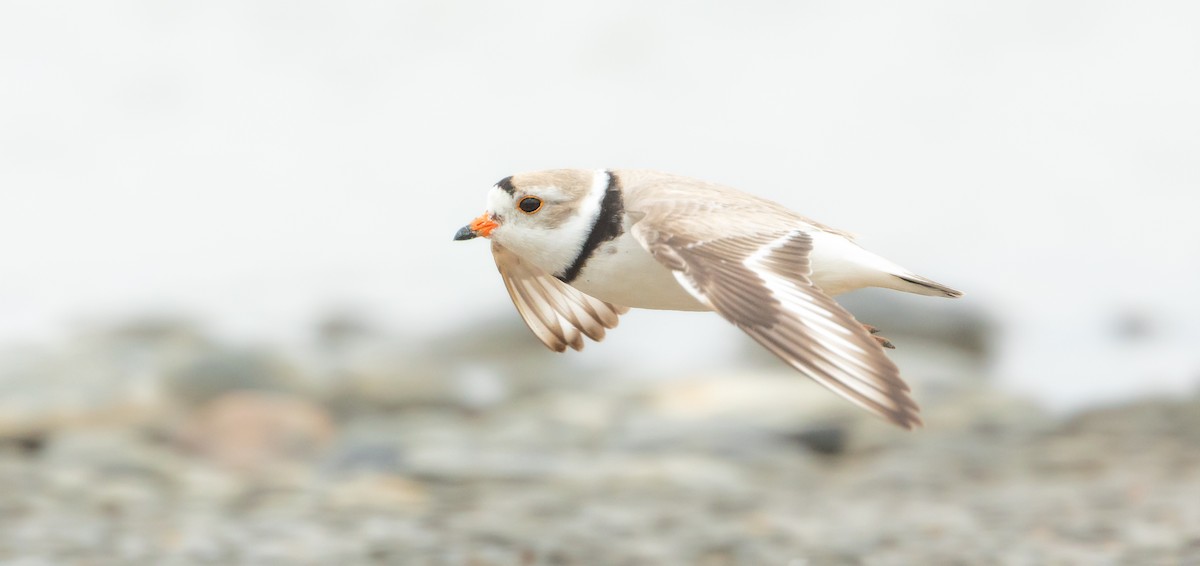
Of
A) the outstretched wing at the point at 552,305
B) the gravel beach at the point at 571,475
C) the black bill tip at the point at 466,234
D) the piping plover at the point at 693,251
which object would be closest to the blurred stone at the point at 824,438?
the gravel beach at the point at 571,475

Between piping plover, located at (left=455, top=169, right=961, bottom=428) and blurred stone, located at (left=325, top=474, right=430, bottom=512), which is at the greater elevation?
blurred stone, located at (left=325, top=474, right=430, bottom=512)

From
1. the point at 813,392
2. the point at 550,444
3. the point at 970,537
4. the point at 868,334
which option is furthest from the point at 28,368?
the point at 868,334

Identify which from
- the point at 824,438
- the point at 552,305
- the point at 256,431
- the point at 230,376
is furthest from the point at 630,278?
the point at 230,376

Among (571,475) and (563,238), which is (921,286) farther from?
(571,475)

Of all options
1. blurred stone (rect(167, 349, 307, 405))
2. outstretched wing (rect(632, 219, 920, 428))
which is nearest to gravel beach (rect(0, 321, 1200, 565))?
blurred stone (rect(167, 349, 307, 405))

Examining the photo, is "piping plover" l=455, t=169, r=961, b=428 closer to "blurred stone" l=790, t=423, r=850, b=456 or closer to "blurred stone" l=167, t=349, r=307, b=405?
"blurred stone" l=790, t=423, r=850, b=456

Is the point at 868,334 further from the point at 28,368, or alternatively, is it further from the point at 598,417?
the point at 28,368

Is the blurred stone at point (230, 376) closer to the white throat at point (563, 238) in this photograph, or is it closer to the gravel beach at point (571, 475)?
the gravel beach at point (571, 475)
